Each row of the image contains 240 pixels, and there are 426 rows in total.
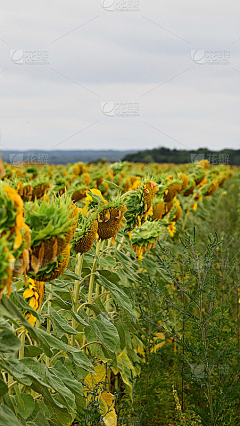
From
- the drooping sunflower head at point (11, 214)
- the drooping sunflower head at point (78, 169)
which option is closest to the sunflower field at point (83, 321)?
the drooping sunflower head at point (11, 214)

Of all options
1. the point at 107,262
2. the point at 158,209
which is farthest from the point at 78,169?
the point at 107,262

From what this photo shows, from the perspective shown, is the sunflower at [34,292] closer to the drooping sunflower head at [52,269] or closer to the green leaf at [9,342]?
the drooping sunflower head at [52,269]

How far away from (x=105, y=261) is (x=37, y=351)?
49cm

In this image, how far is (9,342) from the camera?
763 mm

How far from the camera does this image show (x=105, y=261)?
5.54 feet

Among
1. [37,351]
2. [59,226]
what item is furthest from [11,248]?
[37,351]

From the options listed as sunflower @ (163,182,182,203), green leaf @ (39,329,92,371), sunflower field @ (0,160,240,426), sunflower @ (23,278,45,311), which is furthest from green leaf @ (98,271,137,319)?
sunflower @ (163,182,182,203)

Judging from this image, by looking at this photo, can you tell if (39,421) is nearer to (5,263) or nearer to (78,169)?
(5,263)

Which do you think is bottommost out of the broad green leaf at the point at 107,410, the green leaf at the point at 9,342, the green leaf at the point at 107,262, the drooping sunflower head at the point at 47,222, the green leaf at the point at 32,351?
the broad green leaf at the point at 107,410

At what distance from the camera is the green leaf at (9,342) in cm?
74

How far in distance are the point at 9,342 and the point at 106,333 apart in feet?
2.54

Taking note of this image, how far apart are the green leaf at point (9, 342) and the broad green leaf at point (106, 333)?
0.73 meters

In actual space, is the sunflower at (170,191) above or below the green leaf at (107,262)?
above

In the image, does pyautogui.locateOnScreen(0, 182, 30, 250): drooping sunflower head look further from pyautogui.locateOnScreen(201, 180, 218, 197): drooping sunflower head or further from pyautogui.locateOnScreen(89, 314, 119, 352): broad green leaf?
pyautogui.locateOnScreen(201, 180, 218, 197): drooping sunflower head
